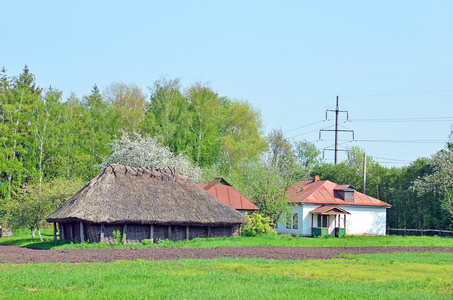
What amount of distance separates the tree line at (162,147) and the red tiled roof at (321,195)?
1833 mm

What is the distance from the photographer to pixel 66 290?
67.1 feet

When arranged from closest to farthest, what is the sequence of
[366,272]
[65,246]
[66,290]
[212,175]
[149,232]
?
[66,290]
[366,272]
[65,246]
[149,232]
[212,175]

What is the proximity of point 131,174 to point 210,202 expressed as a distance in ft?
21.4

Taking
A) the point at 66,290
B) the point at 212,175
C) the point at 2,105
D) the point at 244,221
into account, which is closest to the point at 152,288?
the point at 66,290

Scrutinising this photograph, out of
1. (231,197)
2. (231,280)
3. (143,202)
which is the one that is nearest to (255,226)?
(231,197)

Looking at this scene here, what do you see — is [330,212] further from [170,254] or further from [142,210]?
A: [170,254]

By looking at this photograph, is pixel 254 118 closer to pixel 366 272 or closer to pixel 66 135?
pixel 66 135

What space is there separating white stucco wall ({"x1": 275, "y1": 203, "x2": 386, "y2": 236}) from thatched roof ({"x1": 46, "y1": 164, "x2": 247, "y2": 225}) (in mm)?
13196

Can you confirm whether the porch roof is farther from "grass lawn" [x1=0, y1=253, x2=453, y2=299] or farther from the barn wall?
"grass lawn" [x1=0, y1=253, x2=453, y2=299]

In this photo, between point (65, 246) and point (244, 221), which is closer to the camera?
point (65, 246)

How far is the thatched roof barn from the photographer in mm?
42219

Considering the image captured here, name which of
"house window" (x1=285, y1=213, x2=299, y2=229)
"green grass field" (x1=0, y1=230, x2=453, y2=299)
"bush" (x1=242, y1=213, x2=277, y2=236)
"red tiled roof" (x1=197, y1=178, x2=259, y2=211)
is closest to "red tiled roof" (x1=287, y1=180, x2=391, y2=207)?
"house window" (x1=285, y1=213, x2=299, y2=229)

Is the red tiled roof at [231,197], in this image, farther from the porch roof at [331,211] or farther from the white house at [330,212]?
the porch roof at [331,211]

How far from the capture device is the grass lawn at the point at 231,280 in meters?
19.7
